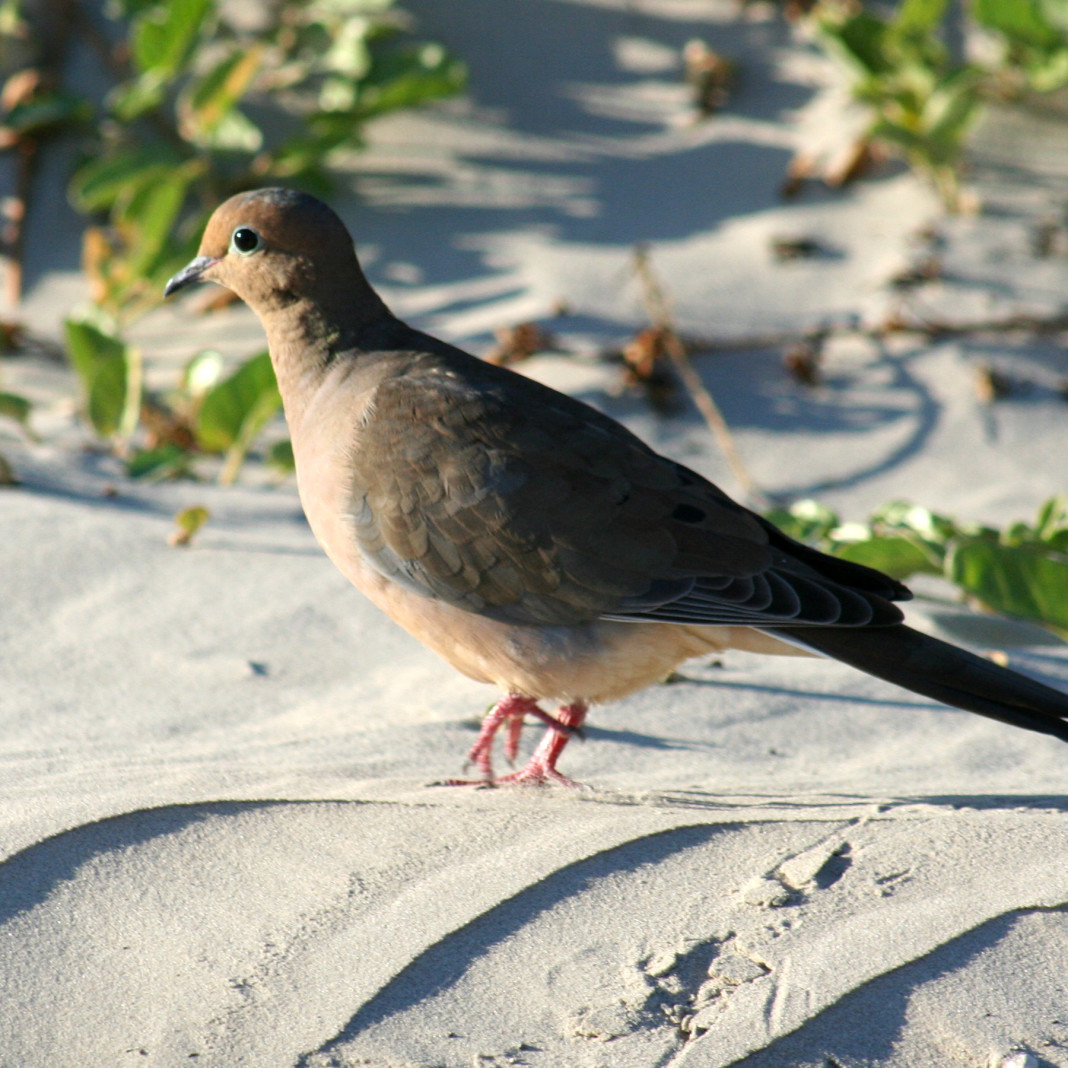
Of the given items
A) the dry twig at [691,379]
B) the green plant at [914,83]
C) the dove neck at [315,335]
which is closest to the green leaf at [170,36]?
the dry twig at [691,379]

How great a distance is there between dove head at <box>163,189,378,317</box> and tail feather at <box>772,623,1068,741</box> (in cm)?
155

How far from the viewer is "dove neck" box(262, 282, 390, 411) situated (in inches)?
144

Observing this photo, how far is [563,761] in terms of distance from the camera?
11.0ft

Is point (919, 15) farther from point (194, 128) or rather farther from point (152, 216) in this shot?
point (152, 216)

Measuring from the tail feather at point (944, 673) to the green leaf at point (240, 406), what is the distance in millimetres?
2630

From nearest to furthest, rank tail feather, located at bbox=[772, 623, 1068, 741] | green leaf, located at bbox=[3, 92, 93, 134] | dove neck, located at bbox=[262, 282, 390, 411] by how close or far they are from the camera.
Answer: tail feather, located at bbox=[772, 623, 1068, 741] < dove neck, located at bbox=[262, 282, 390, 411] < green leaf, located at bbox=[3, 92, 93, 134]

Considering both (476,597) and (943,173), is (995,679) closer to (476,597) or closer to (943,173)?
(476,597)

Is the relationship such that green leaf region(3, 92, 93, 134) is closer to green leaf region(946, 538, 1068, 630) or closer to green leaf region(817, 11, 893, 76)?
green leaf region(817, 11, 893, 76)

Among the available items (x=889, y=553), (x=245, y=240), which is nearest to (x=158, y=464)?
(x=245, y=240)

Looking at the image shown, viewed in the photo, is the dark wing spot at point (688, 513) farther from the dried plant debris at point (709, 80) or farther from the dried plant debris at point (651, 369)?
the dried plant debris at point (709, 80)

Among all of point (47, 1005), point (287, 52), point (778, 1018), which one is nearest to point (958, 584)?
point (778, 1018)

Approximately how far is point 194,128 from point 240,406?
2013 mm

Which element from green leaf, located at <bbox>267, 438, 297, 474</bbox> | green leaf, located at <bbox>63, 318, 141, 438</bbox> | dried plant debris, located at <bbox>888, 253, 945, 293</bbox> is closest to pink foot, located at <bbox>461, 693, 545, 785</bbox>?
green leaf, located at <bbox>267, 438, 297, 474</bbox>

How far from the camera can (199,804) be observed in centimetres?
273
